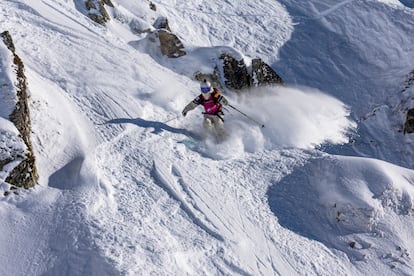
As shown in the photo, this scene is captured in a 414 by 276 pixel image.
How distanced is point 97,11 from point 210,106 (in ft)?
24.9

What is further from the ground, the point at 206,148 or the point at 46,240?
the point at 206,148

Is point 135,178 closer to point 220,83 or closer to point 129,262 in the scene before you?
point 129,262

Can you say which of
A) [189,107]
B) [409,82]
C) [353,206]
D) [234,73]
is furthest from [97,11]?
[409,82]

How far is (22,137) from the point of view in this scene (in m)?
10.5

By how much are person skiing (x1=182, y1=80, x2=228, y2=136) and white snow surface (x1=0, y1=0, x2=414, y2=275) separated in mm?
472

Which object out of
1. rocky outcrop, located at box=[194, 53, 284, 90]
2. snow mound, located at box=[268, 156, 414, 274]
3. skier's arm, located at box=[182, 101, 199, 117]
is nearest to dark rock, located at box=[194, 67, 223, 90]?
rocky outcrop, located at box=[194, 53, 284, 90]

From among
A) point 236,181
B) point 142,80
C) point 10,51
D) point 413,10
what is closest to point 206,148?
point 236,181

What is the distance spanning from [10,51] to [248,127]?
25.2ft

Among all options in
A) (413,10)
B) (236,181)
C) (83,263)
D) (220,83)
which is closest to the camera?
(83,263)

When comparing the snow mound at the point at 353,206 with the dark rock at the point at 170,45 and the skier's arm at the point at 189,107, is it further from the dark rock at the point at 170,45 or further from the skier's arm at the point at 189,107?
the dark rock at the point at 170,45

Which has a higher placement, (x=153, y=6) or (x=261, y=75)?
(x=153, y=6)

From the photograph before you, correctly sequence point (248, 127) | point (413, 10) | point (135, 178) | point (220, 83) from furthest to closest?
point (413, 10) → point (220, 83) → point (248, 127) → point (135, 178)

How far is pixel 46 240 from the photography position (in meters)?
9.20

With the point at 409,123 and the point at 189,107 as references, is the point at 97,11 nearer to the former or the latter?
the point at 189,107
